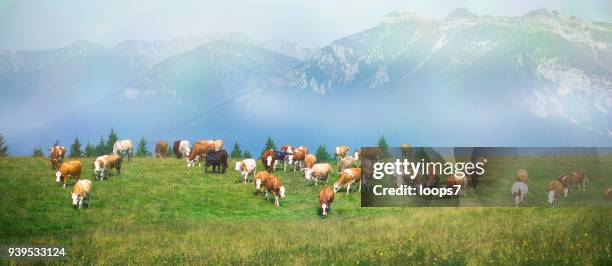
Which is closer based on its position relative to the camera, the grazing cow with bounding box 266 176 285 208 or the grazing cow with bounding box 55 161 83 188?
the grazing cow with bounding box 266 176 285 208

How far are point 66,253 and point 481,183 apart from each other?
80.2 feet

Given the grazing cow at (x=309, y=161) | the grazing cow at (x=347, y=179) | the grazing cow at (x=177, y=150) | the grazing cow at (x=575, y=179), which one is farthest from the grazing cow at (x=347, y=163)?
the grazing cow at (x=177, y=150)

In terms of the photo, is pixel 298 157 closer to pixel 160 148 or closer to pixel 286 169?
pixel 286 169

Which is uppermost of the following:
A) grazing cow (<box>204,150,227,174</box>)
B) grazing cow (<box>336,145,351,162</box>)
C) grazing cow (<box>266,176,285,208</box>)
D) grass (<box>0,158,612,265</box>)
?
grazing cow (<box>336,145,351,162</box>)

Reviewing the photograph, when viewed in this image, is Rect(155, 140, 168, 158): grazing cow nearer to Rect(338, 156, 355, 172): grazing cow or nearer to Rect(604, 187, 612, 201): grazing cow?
Rect(338, 156, 355, 172): grazing cow

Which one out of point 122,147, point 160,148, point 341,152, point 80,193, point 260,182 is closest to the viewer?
point 80,193

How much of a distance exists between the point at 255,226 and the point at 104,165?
43.3 feet

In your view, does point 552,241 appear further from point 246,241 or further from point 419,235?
point 246,241

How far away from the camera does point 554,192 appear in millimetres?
30219

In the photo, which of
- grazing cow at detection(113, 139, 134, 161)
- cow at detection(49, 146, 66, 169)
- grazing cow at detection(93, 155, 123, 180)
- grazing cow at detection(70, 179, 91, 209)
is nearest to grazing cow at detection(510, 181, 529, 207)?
grazing cow at detection(70, 179, 91, 209)

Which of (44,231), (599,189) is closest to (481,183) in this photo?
(599,189)

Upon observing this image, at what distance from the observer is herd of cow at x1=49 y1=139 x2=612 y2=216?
2884 cm

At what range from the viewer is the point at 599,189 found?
3444cm

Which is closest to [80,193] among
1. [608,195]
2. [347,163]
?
[347,163]
